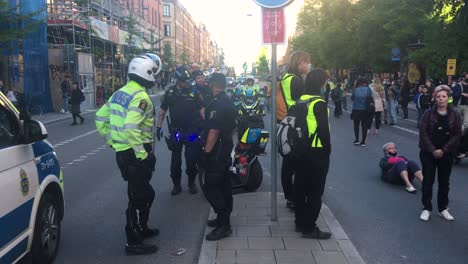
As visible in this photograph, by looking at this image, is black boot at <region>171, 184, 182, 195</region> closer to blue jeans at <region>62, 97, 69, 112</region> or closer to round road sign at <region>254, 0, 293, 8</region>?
round road sign at <region>254, 0, 293, 8</region>

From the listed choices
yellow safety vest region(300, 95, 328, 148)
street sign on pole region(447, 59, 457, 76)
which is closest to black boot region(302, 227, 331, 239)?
yellow safety vest region(300, 95, 328, 148)

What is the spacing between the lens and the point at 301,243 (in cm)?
511

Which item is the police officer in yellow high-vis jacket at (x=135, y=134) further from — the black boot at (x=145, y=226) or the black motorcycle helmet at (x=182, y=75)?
the black motorcycle helmet at (x=182, y=75)

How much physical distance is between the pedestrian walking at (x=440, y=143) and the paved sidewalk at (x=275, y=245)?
1266 mm

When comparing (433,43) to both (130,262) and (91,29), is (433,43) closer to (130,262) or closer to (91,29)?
(91,29)

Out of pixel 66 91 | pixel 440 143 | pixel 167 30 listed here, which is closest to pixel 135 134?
pixel 440 143

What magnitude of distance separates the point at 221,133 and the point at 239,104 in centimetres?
948

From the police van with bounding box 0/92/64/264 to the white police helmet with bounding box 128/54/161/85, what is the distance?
3.33 ft

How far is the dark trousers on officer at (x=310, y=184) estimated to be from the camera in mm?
5234

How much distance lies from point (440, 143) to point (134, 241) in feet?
12.0

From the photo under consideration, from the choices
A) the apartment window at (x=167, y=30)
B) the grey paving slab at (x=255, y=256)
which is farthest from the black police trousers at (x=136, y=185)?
the apartment window at (x=167, y=30)

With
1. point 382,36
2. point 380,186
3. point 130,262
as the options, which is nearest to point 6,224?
point 130,262

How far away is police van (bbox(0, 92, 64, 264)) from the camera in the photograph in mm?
3805

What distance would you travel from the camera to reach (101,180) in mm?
8859
